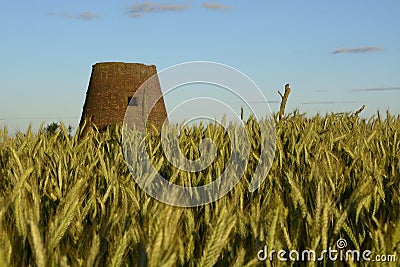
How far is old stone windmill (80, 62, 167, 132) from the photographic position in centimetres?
1767

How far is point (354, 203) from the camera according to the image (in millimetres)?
1844

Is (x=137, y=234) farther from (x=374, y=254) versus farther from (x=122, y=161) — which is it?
(x=122, y=161)

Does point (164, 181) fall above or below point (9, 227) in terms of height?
above

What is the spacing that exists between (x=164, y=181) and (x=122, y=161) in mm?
634

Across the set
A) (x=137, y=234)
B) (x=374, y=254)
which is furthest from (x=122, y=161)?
(x=374, y=254)
